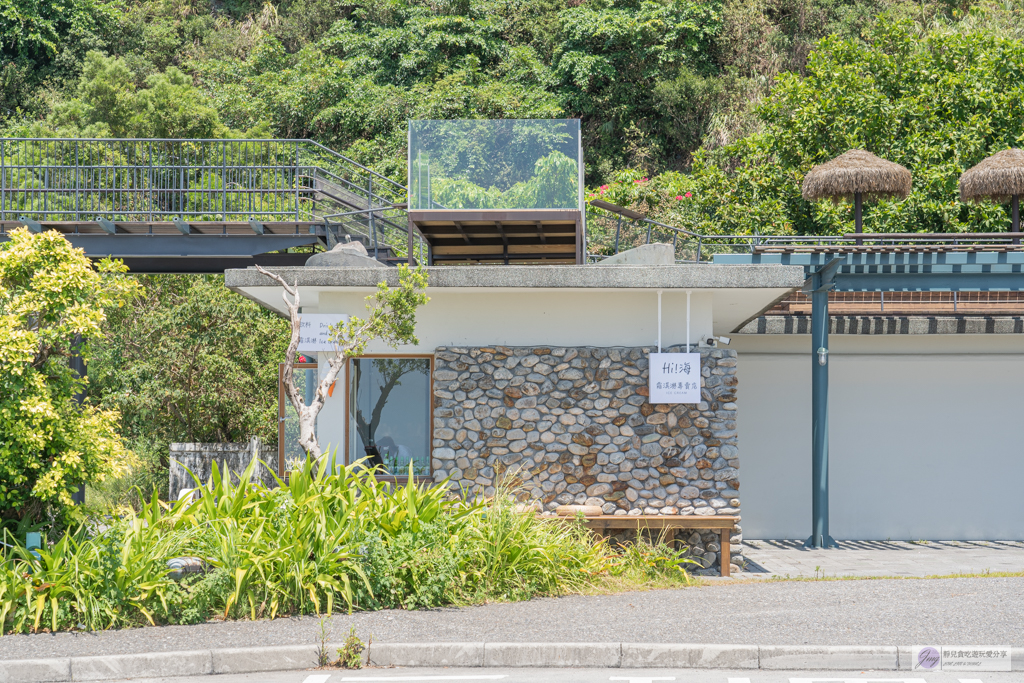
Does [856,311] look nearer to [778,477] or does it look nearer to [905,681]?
[778,477]

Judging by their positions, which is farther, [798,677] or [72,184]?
[72,184]

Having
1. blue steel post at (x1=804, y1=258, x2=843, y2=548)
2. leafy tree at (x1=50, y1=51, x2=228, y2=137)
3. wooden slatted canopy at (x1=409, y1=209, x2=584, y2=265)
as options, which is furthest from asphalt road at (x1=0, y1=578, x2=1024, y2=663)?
leafy tree at (x1=50, y1=51, x2=228, y2=137)

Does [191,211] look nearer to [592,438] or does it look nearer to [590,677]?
[592,438]

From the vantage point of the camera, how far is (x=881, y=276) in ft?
39.4

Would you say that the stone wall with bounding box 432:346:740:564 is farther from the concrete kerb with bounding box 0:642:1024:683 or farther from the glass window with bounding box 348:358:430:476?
the concrete kerb with bounding box 0:642:1024:683

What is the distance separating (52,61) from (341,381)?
26.9 metres

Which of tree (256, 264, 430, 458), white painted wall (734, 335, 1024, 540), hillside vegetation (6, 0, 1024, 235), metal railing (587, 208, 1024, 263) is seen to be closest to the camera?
tree (256, 264, 430, 458)

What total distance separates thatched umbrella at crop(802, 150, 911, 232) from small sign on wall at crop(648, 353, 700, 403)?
5.40m

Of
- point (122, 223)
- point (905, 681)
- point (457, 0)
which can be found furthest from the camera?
point (457, 0)

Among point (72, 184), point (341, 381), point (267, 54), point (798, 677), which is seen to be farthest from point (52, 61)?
point (798, 677)

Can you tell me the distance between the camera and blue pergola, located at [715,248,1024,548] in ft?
38.6

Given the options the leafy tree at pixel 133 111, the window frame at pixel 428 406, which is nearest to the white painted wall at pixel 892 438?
the window frame at pixel 428 406

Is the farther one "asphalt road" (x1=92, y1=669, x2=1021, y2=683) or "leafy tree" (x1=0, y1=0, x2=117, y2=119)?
"leafy tree" (x1=0, y1=0, x2=117, y2=119)

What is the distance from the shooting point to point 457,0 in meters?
30.4
